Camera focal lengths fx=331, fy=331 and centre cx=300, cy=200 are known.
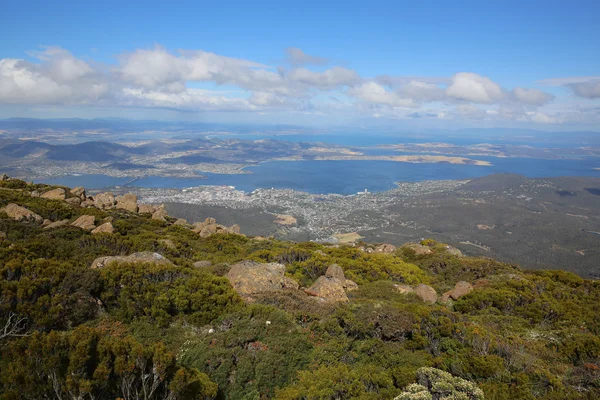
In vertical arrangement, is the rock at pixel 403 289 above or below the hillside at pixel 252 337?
below

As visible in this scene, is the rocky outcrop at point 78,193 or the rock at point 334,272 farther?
the rocky outcrop at point 78,193

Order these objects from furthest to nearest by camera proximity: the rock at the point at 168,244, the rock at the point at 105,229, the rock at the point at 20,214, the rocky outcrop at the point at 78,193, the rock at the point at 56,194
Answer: the rocky outcrop at the point at 78,193, the rock at the point at 56,194, the rock at the point at 20,214, the rock at the point at 168,244, the rock at the point at 105,229

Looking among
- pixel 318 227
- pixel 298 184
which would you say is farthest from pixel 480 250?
pixel 298 184

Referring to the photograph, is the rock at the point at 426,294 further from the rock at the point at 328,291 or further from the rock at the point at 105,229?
the rock at the point at 105,229

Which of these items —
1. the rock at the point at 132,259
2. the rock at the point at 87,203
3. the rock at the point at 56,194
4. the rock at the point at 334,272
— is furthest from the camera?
the rock at the point at 87,203

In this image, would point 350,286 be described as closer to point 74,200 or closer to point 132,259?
point 132,259

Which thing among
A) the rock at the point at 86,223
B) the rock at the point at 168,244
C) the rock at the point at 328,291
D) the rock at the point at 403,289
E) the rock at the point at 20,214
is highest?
the rock at the point at 20,214

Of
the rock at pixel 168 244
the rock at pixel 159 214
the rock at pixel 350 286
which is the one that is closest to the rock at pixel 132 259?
the rock at pixel 168 244

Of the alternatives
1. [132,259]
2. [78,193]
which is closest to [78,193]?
[78,193]

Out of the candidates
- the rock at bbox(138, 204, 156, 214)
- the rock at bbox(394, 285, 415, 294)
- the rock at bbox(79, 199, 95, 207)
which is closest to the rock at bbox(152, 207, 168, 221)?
the rock at bbox(138, 204, 156, 214)
